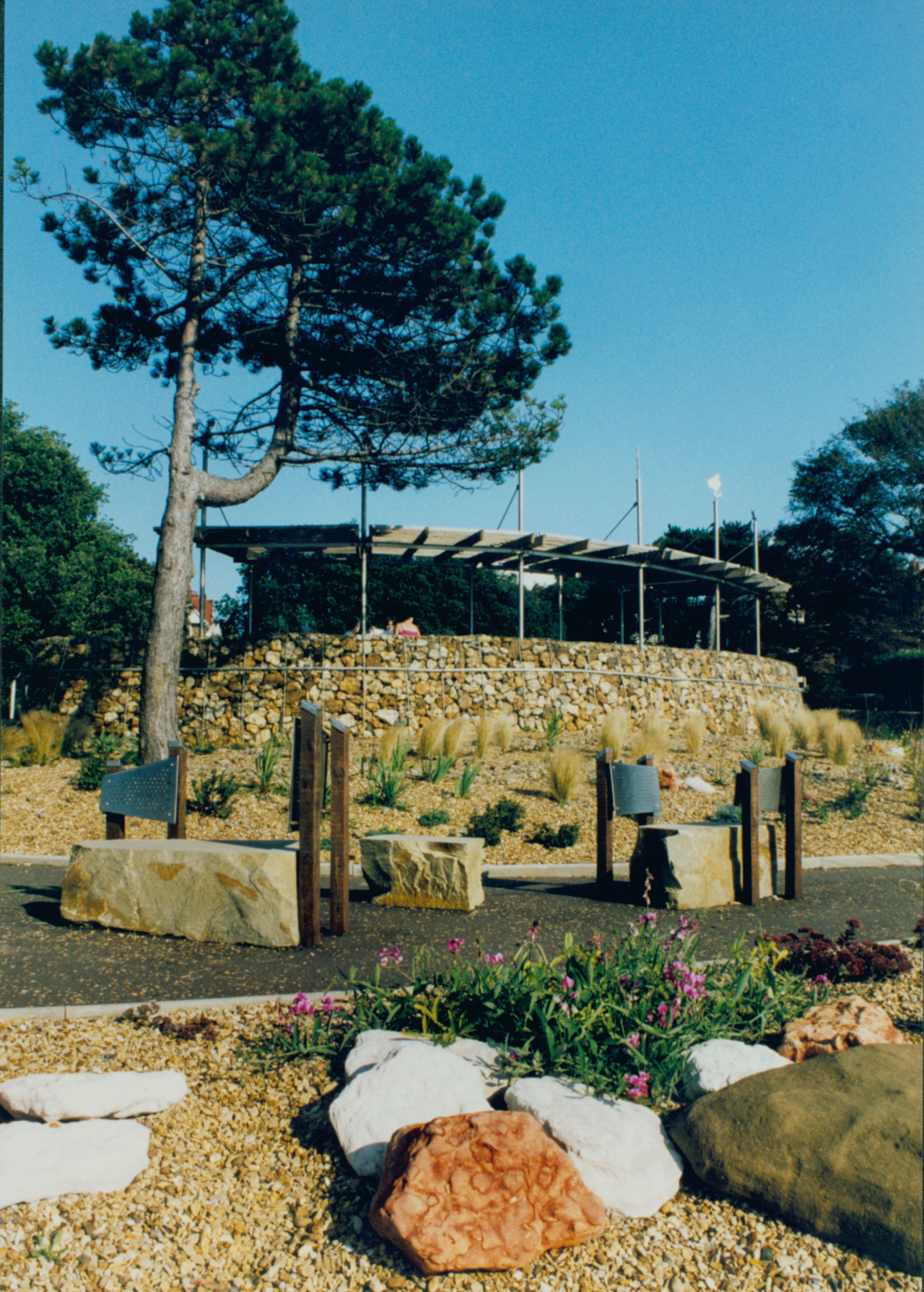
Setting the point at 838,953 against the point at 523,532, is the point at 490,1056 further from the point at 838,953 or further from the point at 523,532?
the point at 523,532

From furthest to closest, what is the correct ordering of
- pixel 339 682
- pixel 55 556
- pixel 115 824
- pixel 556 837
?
1. pixel 55 556
2. pixel 339 682
3. pixel 556 837
4. pixel 115 824

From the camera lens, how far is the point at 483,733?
→ 1217 cm

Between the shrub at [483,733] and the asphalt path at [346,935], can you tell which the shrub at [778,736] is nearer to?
the shrub at [483,733]

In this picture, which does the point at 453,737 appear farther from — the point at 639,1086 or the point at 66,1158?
the point at 66,1158

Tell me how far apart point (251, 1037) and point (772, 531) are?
27.6 m

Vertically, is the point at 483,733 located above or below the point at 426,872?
above

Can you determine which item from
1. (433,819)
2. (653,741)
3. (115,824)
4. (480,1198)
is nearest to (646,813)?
(433,819)

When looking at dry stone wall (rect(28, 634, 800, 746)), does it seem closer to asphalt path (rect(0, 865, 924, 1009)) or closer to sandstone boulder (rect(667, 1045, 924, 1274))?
asphalt path (rect(0, 865, 924, 1009))

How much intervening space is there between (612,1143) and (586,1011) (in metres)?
0.60

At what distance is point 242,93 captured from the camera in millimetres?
10617

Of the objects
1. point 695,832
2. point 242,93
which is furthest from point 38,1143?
point 242,93

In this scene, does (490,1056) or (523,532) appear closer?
(490,1056)

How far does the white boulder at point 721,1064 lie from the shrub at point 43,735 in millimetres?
11185

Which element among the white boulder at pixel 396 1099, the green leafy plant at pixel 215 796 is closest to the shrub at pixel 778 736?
the green leafy plant at pixel 215 796
